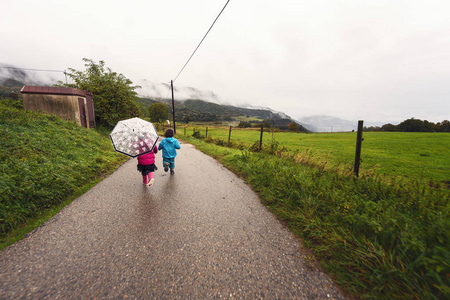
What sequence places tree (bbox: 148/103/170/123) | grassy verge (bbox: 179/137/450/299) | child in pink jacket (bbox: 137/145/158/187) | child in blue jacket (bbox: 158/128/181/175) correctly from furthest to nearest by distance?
tree (bbox: 148/103/170/123)
child in blue jacket (bbox: 158/128/181/175)
child in pink jacket (bbox: 137/145/158/187)
grassy verge (bbox: 179/137/450/299)

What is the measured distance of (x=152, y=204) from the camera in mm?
3637

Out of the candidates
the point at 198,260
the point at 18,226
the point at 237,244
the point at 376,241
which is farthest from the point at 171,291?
the point at 18,226

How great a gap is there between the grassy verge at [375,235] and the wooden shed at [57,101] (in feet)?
47.4

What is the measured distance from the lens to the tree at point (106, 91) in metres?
14.6

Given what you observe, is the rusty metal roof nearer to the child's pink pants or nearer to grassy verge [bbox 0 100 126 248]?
grassy verge [bbox 0 100 126 248]

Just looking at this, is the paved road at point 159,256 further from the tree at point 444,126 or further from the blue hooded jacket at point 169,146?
the tree at point 444,126

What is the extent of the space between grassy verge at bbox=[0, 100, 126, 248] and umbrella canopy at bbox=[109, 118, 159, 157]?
1631 mm

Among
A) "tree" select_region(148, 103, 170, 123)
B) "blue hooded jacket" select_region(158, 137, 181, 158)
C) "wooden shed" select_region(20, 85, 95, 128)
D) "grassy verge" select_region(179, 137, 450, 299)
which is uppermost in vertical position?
"tree" select_region(148, 103, 170, 123)

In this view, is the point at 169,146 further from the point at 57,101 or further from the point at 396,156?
the point at 396,156

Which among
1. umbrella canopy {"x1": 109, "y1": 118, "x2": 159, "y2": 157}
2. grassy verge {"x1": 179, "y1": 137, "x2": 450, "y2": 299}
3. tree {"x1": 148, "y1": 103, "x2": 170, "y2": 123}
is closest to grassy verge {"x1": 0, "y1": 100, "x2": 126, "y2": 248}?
umbrella canopy {"x1": 109, "y1": 118, "x2": 159, "y2": 157}

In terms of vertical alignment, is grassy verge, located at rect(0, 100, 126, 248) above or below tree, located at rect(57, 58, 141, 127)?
below

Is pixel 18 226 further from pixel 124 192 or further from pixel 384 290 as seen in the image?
pixel 384 290

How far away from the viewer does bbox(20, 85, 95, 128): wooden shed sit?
10.0 m

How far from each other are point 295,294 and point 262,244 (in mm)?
781
